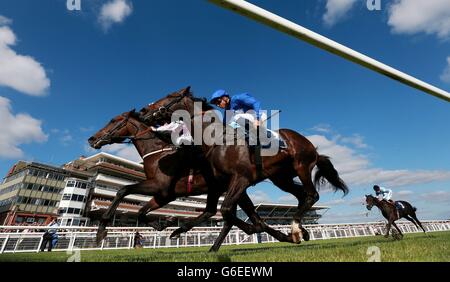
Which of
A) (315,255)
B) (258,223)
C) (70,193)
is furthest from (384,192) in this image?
(70,193)

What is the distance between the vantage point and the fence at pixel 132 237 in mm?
12383

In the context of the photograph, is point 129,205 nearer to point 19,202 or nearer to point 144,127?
point 19,202

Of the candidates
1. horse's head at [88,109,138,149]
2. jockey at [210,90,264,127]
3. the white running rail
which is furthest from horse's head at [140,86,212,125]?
the white running rail

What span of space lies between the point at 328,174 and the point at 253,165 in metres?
2.80

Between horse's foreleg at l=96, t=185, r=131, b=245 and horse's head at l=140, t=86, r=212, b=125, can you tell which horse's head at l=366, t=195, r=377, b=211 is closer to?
horse's head at l=140, t=86, r=212, b=125

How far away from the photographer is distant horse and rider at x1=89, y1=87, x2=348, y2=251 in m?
5.05

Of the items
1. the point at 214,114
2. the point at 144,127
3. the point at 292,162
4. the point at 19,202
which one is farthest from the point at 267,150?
the point at 19,202

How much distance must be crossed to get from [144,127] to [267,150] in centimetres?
370

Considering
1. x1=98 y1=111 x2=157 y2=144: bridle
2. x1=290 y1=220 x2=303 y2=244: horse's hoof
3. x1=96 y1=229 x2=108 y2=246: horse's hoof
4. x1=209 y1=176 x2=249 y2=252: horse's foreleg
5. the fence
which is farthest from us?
the fence

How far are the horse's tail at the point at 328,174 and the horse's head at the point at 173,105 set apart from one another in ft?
9.53

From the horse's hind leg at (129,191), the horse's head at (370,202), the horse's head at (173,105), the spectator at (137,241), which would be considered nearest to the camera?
the horse's hind leg at (129,191)

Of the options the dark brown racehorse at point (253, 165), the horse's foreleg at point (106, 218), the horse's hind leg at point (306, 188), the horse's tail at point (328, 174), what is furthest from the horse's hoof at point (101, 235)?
the horse's tail at point (328, 174)

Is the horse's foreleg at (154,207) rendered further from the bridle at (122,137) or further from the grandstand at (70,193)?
the grandstand at (70,193)

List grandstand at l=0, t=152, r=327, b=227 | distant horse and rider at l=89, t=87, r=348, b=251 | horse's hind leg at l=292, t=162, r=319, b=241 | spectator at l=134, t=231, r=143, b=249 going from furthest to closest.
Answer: grandstand at l=0, t=152, r=327, b=227 < spectator at l=134, t=231, r=143, b=249 < horse's hind leg at l=292, t=162, r=319, b=241 < distant horse and rider at l=89, t=87, r=348, b=251
